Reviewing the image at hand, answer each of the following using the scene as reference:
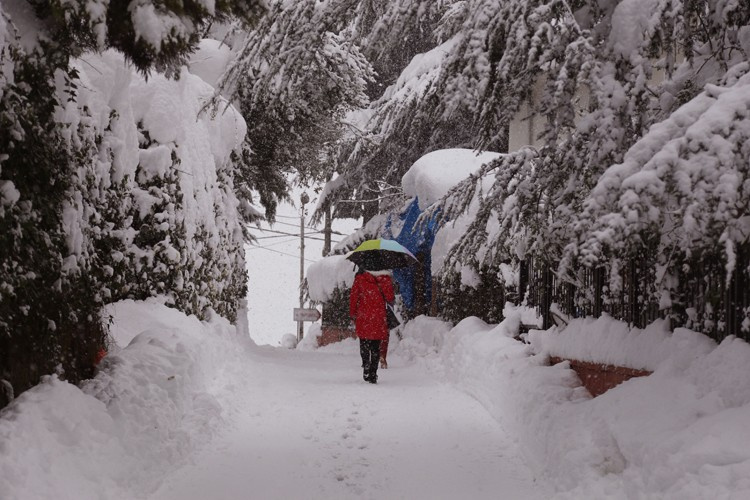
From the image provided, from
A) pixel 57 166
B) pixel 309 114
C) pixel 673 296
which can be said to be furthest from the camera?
pixel 309 114

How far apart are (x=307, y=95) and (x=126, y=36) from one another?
39.3 ft

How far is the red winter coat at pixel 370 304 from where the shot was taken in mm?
10195

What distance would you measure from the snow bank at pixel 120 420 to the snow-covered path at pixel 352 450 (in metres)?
0.25

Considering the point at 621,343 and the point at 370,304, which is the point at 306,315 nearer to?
the point at 370,304

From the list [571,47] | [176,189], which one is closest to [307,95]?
[176,189]

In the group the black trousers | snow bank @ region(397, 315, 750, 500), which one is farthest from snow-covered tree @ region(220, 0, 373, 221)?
snow bank @ region(397, 315, 750, 500)

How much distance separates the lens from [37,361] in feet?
14.4

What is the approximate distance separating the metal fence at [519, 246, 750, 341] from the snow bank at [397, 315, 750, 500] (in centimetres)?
13

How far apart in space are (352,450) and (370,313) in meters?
4.49

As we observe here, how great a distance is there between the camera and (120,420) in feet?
15.4

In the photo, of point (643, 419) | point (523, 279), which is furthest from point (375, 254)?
point (643, 419)

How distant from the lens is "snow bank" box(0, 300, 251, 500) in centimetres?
357

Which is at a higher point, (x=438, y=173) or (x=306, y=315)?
(x=438, y=173)

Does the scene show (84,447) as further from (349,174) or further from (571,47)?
(349,174)
